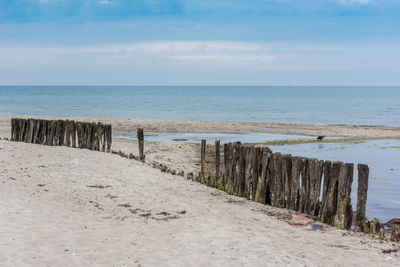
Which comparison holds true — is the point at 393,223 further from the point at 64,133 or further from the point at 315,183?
the point at 64,133

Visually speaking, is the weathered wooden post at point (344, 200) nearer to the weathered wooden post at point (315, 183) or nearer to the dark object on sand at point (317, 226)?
the dark object on sand at point (317, 226)

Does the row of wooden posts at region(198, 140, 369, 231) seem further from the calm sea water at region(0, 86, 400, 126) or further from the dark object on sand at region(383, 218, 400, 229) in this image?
the calm sea water at region(0, 86, 400, 126)

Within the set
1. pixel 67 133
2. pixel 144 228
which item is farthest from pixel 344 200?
pixel 67 133

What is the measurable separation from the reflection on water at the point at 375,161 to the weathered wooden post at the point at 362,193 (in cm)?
198

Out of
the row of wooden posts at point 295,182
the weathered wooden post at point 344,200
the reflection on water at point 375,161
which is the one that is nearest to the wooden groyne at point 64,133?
the row of wooden posts at point 295,182

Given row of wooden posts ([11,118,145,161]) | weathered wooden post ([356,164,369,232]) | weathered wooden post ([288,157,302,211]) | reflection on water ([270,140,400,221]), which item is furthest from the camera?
row of wooden posts ([11,118,145,161])

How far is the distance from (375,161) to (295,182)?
34.5ft

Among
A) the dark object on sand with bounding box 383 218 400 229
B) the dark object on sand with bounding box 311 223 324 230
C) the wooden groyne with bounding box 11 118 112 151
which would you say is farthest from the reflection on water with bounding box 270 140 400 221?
the wooden groyne with bounding box 11 118 112 151

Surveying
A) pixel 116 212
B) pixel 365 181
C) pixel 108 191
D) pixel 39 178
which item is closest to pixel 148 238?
pixel 116 212

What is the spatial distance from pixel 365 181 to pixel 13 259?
583 cm

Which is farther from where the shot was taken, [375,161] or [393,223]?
[375,161]

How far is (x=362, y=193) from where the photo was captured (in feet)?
26.3

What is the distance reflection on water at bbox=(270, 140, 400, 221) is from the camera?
10906mm

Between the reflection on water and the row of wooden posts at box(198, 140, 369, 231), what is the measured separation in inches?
83.3
